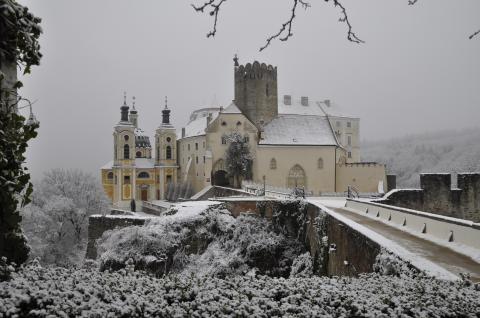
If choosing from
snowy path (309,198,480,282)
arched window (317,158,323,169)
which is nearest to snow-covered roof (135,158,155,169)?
arched window (317,158,323,169)

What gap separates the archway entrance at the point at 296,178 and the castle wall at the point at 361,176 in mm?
3626

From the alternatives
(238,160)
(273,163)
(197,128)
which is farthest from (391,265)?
(197,128)

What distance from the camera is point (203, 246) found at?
71.5 feet

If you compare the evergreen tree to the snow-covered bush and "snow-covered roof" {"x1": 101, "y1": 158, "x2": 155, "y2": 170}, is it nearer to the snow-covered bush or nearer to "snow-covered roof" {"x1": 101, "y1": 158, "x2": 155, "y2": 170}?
"snow-covered roof" {"x1": 101, "y1": 158, "x2": 155, "y2": 170}

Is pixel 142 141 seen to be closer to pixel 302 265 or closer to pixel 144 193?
pixel 144 193

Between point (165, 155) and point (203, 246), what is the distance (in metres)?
33.8

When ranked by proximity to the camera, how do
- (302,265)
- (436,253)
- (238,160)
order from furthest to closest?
1. (238,160)
2. (302,265)
3. (436,253)

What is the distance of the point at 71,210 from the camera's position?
1623 inches

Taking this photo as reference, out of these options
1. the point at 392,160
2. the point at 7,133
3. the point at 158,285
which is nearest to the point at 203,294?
the point at 158,285

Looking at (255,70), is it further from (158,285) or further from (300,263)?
(158,285)

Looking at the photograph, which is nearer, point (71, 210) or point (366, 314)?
point (366, 314)

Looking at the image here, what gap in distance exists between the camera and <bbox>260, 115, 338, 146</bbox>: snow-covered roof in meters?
47.0

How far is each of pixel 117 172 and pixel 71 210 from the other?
12.6m

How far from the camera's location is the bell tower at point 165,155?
54.4 m
